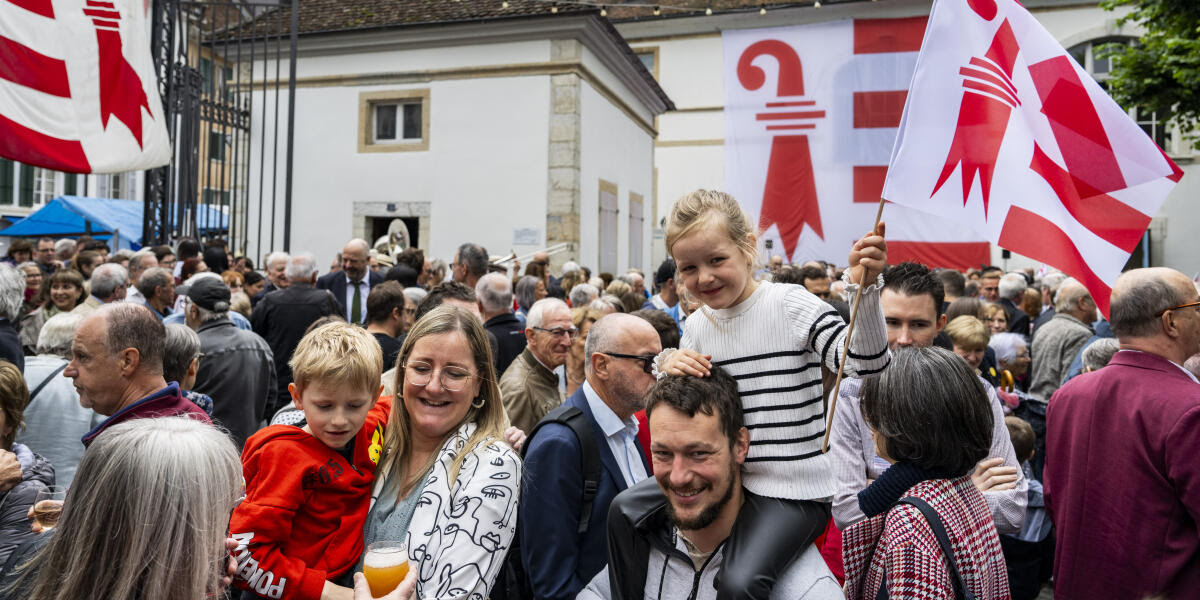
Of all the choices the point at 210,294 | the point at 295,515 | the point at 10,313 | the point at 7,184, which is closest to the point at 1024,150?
the point at 295,515

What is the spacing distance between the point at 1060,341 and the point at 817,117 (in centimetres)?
488

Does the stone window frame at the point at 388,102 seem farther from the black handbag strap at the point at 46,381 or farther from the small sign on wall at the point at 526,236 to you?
the black handbag strap at the point at 46,381

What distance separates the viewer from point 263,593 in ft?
7.68

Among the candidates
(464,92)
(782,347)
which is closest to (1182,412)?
(782,347)

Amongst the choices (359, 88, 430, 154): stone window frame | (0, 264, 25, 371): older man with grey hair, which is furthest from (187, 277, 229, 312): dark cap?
(359, 88, 430, 154): stone window frame

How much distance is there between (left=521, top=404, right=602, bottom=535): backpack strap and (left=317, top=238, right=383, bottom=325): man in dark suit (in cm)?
602

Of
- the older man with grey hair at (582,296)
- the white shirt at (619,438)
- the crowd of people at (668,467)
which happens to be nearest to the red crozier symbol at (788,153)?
the older man with grey hair at (582,296)

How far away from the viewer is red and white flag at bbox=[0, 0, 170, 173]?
16.0 feet

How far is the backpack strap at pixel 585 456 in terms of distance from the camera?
297 cm

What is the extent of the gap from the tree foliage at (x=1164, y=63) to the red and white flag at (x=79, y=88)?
55.1ft

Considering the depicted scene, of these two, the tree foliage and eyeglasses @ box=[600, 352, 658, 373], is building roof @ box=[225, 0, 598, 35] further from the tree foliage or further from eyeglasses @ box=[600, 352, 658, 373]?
eyeglasses @ box=[600, 352, 658, 373]

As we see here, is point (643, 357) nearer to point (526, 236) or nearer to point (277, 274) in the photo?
point (277, 274)

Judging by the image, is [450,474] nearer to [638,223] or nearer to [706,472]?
[706,472]

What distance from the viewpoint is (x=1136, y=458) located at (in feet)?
9.67
